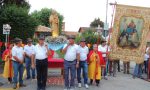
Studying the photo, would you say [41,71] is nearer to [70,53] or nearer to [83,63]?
[70,53]

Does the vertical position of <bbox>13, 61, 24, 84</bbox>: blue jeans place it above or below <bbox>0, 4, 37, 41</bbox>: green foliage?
below

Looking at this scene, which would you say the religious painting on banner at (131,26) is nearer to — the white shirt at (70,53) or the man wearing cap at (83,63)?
the man wearing cap at (83,63)

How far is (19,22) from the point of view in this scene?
108 ft

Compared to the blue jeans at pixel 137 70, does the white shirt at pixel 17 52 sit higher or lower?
higher

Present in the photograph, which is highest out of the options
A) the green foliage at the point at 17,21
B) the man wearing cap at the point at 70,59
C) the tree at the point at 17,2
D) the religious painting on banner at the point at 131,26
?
the tree at the point at 17,2

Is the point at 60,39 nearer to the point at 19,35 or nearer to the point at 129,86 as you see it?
the point at 129,86

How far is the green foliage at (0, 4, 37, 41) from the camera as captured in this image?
32469 mm

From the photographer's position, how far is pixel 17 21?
1292 inches

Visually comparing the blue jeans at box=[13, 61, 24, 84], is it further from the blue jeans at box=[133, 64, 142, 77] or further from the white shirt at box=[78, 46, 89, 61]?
the blue jeans at box=[133, 64, 142, 77]

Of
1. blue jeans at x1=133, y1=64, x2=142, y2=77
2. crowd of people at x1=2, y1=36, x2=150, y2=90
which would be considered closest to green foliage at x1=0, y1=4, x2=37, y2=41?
blue jeans at x1=133, y1=64, x2=142, y2=77

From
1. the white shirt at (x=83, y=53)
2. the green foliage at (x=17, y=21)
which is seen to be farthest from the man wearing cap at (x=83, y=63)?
the green foliage at (x=17, y=21)

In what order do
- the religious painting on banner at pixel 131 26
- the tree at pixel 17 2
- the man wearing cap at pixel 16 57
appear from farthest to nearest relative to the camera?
the tree at pixel 17 2 → the religious painting on banner at pixel 131 26 → the man wearing cap at pixel 16 57

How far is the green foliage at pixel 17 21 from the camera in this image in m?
32.5

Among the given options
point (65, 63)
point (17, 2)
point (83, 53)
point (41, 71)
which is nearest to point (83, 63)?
point (83, 53)
